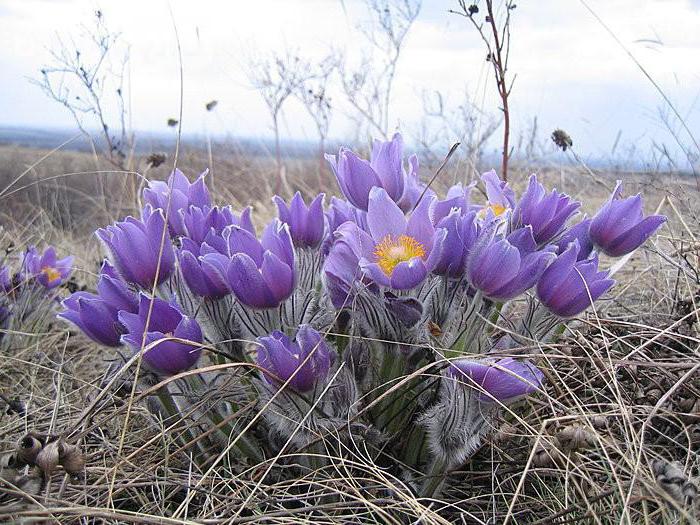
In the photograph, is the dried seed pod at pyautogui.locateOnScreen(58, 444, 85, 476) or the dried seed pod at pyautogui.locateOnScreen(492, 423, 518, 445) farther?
the dried seed pod at pyautogui.locateOnScreen(492, 423, 518, 445)

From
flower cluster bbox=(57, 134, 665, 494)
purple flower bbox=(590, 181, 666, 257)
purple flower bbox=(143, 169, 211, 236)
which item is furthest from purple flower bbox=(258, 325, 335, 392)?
purple flower bbox=(590, 181, 666, 257)

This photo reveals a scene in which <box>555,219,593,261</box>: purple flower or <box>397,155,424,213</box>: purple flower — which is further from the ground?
<box>397,155,424,213</box>: purple flower

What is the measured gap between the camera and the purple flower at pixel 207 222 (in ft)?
4.01

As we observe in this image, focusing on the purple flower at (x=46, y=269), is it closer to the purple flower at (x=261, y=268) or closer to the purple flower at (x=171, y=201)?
the purple flower at (x=171, y=201)

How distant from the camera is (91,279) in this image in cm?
290

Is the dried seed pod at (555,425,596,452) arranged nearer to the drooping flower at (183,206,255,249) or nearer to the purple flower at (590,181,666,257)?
the purple flower at (590,181,666,257)

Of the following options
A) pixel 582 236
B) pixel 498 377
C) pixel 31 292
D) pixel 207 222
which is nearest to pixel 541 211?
pixel 582 236

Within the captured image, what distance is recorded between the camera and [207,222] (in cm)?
123

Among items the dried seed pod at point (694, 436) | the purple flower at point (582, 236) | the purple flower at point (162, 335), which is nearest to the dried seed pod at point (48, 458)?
the purple flower at point (162, 335)

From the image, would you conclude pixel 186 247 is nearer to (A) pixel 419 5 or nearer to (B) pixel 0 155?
(A) pixel 419 5

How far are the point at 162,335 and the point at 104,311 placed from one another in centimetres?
13

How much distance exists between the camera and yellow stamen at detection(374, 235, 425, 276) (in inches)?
43.4

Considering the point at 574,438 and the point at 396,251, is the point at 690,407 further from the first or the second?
the point at 396,251

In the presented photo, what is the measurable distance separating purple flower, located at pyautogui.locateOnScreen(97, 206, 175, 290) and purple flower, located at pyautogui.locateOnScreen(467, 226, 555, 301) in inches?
18.9
